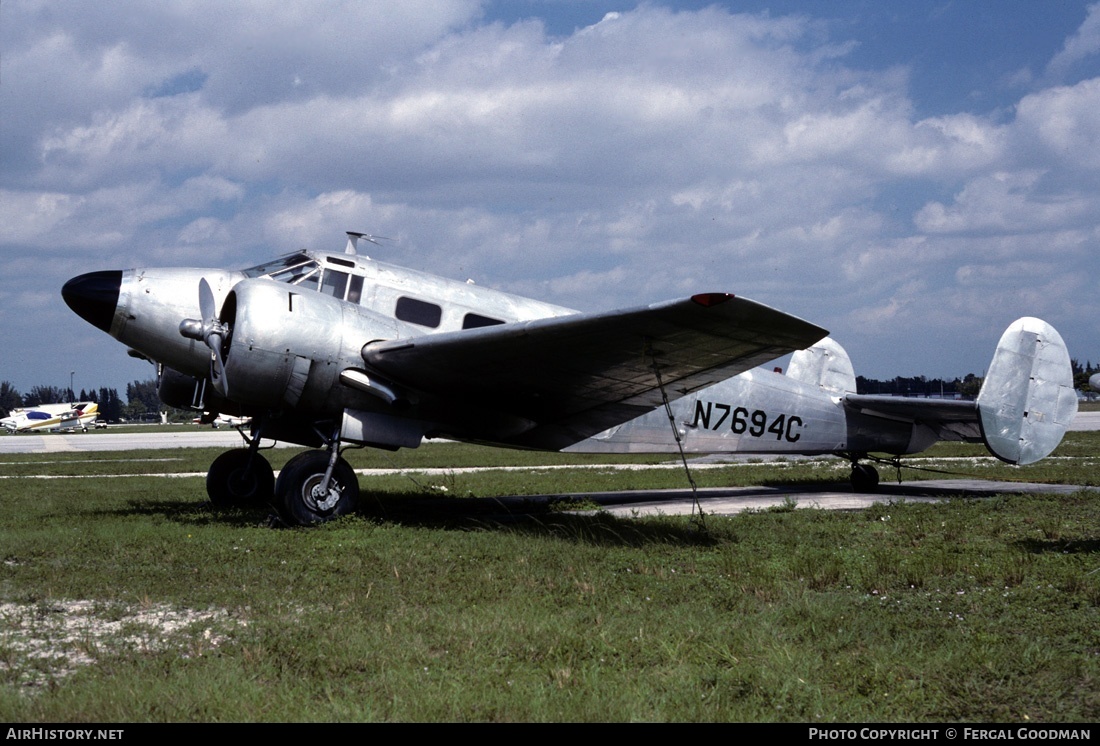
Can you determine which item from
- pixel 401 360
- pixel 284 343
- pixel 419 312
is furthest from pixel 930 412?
pixel 284 343

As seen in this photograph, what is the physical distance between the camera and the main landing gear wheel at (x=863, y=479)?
1628 cm

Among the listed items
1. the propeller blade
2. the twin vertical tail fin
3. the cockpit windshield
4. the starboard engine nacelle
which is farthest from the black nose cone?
the twin vertical tail fin

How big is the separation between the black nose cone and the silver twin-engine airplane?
16mm

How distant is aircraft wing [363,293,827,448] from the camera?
818 centimetres

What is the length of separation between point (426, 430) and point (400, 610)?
5613 mm

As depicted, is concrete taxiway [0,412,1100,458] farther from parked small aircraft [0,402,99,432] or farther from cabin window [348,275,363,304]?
parked small aircraft [0,402,99,432]

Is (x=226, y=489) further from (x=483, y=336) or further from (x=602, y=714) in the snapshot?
(x=602, y=714)

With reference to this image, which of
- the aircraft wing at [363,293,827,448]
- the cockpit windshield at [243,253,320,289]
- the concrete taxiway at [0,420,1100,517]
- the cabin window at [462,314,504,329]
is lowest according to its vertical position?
the concrete taxiway at [0,420,1100,517]

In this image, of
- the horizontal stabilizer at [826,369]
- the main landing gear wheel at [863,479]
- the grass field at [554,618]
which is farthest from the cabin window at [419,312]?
the main landing gear wheel at [863,479]

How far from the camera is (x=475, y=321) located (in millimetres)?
11891

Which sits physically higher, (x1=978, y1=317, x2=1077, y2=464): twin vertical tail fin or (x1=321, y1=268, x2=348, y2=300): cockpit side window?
(x1=321, y1=268, x2=348, y2=300): cockpit side window

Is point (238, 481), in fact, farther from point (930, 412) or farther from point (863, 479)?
point (930, 412)

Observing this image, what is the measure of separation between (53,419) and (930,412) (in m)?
91.5

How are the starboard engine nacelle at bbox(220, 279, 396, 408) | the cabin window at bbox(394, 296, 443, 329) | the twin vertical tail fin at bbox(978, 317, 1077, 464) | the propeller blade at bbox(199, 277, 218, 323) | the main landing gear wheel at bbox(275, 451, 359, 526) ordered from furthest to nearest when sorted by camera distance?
the twin vertical tail fin at bbox(978, 317, 1077, 464) < the cabin window at bbox(394, 296, 443, 329) < the propeller blade at bbox(199, 277, 218, 323) < the main landing gear wheel at bbox(275, 451, 359, 526) < the starboard engine nacelle at bbox(220, 279, 396, 408)
